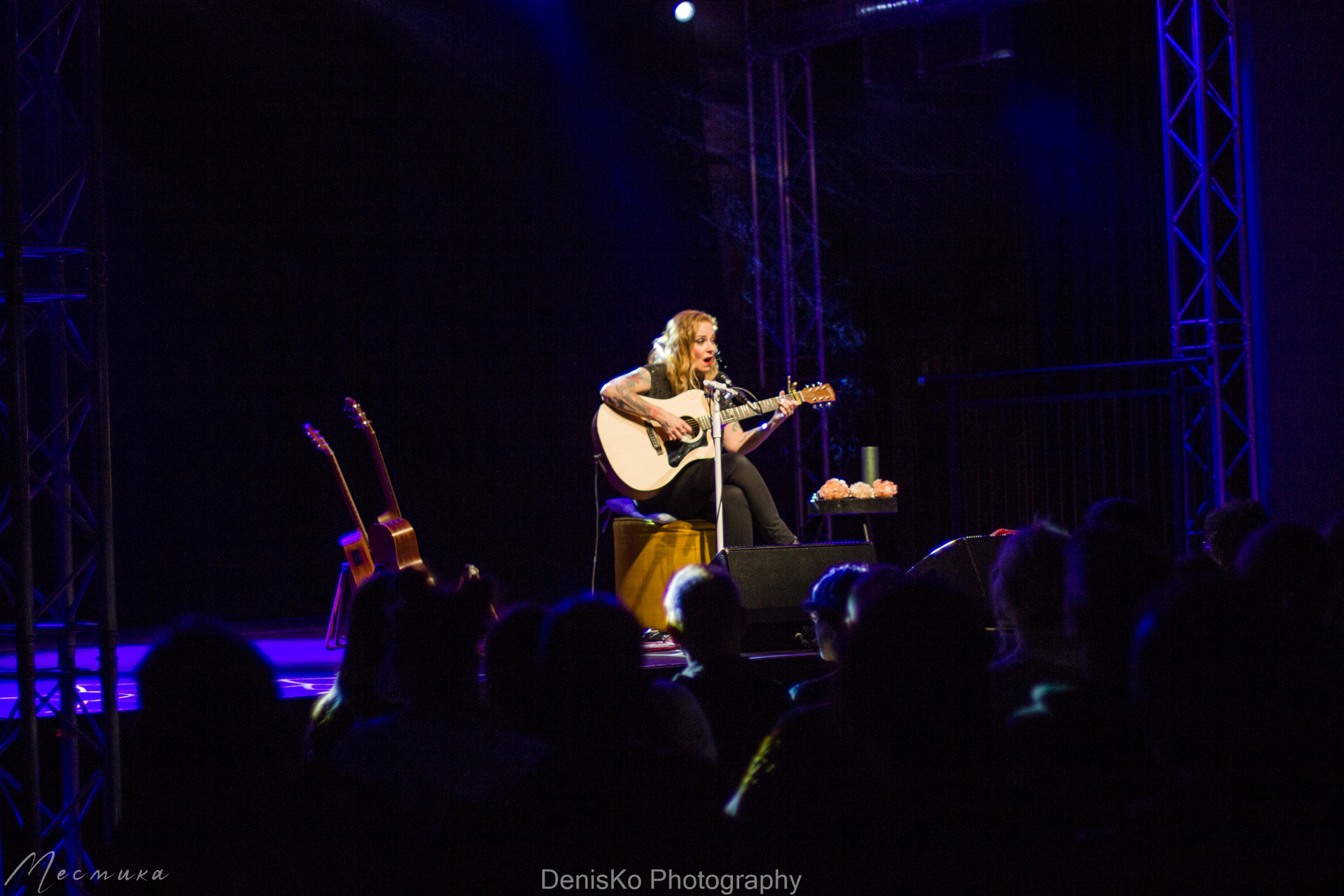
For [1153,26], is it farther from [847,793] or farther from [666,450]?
[847,793]

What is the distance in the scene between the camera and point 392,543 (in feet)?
19.5

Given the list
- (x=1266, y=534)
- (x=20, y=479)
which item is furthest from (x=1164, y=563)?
(x=20, y=479)

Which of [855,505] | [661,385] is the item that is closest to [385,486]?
[661,385]

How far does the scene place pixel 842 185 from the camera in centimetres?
793

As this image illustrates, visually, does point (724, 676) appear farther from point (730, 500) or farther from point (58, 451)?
point (730, 500)

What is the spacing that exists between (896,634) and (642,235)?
20.7ft

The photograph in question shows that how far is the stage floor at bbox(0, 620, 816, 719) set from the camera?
4.30 metres

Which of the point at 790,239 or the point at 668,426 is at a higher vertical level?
the point at 790,239

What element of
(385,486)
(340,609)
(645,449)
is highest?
(645,449)

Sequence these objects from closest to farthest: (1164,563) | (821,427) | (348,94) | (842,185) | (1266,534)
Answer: (1164,563)
(1266,534)
(348,94)
(821,427)
(842,185)

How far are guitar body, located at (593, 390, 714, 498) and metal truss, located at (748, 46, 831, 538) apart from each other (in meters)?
1.71

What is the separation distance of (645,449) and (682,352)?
56 centimetres

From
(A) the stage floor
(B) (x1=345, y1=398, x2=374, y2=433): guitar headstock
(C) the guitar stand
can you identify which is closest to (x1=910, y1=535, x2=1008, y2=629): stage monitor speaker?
(A) the stage floor

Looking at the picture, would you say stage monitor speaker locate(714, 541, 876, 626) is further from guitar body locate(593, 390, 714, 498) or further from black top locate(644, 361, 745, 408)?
black top locate(644, 361, 745, 408)
